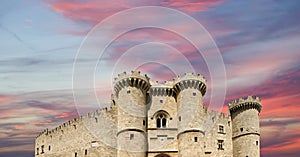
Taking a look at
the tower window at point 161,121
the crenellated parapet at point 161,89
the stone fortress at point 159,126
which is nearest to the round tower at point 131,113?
the stone fortress at point 159,126

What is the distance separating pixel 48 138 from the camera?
62.0 m

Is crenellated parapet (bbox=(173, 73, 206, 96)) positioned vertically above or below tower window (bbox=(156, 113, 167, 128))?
above

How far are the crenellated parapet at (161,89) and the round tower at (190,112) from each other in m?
0.76

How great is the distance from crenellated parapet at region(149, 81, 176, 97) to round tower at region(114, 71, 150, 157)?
116cm

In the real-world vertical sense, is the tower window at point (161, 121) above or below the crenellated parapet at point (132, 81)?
below

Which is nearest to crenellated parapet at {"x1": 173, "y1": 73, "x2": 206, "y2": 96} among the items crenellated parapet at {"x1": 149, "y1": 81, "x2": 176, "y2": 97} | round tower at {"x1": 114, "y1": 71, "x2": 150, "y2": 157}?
crenellated parapet at {"x1": 149, "y1": 81, "x2": 176, "y2": 97}

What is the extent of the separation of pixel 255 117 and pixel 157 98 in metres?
14.7

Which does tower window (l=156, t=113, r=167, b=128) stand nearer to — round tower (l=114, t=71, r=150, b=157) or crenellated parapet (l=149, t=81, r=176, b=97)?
round tower (l=114, t=71, r=150, b=157)

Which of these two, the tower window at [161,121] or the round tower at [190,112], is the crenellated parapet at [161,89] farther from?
the tower window at [161,121]

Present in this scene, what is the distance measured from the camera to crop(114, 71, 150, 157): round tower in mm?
46531

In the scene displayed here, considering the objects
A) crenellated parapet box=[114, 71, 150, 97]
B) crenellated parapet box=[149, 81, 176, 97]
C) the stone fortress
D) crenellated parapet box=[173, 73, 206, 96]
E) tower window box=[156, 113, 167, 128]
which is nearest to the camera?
the stone fortress

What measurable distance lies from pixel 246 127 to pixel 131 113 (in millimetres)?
17033

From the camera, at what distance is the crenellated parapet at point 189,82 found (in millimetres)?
49531

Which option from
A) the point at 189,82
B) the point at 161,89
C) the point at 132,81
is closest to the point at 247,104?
the point at 189,82
